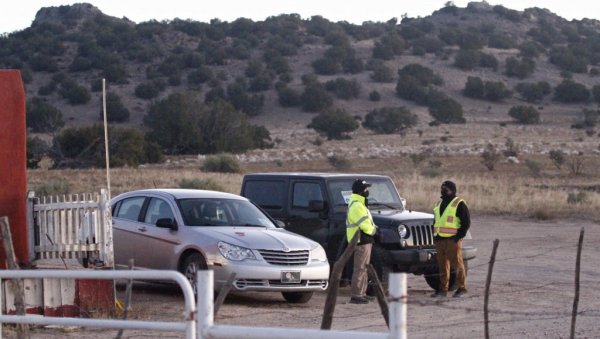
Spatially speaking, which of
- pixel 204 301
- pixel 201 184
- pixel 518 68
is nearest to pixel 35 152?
pixel 201 184

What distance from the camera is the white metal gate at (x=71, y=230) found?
516 inches

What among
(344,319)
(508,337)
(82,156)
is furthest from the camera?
(82,156)

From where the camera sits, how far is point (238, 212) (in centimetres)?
1603

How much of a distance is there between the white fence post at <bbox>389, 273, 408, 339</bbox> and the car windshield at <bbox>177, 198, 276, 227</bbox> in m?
9.89

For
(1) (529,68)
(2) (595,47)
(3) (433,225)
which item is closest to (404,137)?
(1) (529,68)

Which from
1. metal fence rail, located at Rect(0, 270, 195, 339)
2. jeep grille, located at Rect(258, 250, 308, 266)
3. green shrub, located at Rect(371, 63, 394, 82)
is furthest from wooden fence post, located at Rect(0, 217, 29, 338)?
green shrub, located at Rect(371, 63, 394, 82)

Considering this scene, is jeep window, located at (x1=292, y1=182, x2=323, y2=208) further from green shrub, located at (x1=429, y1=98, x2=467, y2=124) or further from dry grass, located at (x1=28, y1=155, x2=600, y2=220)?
green shrub, located at (x1=429, y1=98, x2=467, y2=124)

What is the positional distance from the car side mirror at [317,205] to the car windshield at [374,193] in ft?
0.61

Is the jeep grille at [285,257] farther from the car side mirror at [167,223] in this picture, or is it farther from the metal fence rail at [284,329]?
the metal fence rail at [284,329]

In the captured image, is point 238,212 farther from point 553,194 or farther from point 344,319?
point 553,194

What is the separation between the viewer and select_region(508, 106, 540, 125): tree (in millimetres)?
81125

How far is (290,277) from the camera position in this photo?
14594mm

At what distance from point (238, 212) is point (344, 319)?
9.98ft

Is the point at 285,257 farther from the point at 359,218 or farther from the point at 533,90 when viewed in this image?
the point at 533,90
